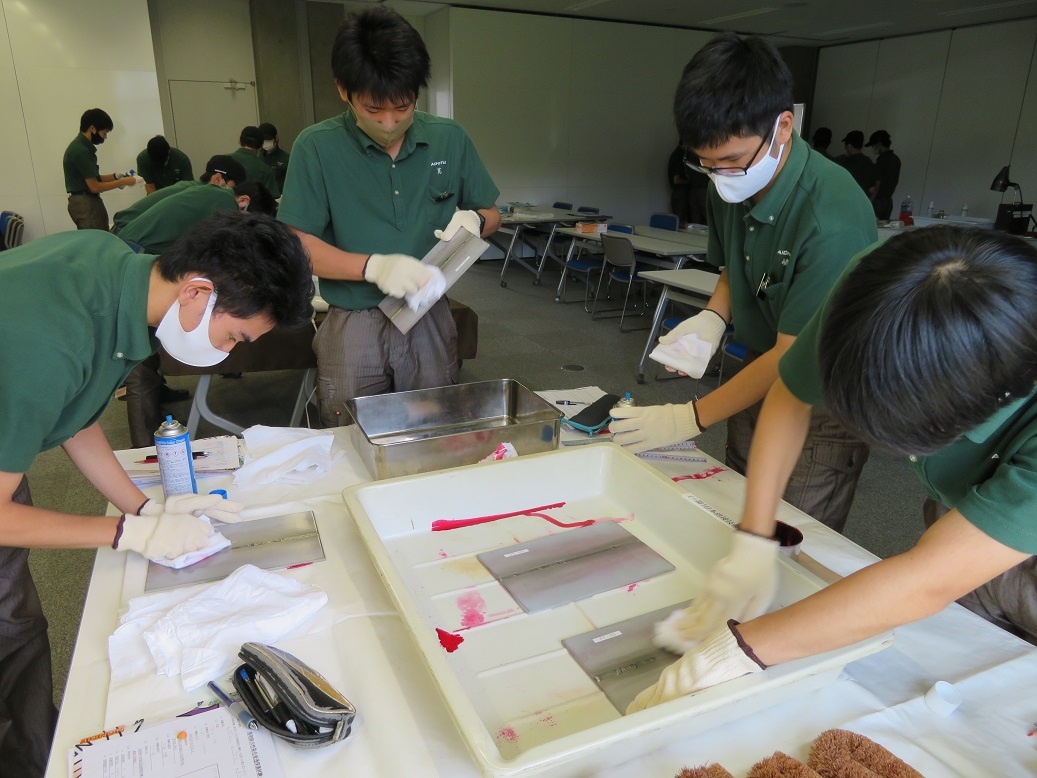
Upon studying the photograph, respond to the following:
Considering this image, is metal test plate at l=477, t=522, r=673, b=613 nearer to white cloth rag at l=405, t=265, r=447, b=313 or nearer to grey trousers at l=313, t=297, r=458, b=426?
white cloth rag at l=405, t=265, r=447, b=313

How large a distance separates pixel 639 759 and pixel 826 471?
0.84 m

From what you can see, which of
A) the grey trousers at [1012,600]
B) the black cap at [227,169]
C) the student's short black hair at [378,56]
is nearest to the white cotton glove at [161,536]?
the student's short black hair at [378,56]

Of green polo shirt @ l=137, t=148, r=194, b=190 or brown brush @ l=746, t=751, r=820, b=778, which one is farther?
green polo shirt @ l=137, t=148, r=194, b=190

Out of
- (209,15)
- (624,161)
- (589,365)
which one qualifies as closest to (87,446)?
(589,365)

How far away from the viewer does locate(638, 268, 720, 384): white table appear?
3.71 metres

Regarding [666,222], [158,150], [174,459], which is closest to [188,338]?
[174,459]

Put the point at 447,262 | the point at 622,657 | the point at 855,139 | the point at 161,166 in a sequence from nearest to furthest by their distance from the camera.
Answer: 1. the point at 622,657
2. the point at 447,262
3. the point at 161,166
4. the point at 855,139

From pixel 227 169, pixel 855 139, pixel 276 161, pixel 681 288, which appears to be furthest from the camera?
pixel 855 139

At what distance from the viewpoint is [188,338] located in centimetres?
101

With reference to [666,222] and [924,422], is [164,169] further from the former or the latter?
[924,422]

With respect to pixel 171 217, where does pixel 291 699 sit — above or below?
below

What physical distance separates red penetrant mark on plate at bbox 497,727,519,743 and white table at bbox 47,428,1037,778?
0.04m

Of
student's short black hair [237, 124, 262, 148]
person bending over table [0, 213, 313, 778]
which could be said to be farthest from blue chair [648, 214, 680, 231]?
person bending over table [0, 213, 313, 778]

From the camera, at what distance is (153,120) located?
5363 mm
